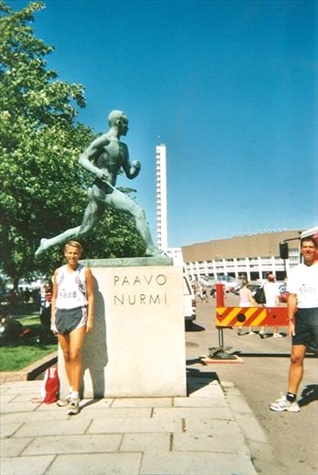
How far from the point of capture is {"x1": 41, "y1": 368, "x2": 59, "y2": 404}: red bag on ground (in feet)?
18.1

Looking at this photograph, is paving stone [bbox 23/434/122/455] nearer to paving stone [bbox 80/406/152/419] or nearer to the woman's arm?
paving stone [bbox 80/406/152/419]

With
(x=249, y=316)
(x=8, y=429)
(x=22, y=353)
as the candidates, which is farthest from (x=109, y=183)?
(x=249, y=316)

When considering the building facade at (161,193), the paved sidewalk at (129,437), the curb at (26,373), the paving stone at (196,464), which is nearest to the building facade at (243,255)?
the building facade at (161,193)

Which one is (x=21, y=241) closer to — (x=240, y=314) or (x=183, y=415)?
(x=240, y=314)

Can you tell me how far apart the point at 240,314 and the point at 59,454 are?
23.1 feet

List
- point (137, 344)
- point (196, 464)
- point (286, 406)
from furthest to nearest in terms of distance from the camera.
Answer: point (137, 344) < point (286, 406) < point (196, 464)

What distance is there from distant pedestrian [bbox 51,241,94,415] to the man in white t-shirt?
230 centimetres

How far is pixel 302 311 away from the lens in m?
5.40

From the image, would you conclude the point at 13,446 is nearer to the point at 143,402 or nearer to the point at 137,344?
the point at 143,402

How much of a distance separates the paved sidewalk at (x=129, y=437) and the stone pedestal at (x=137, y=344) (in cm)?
19

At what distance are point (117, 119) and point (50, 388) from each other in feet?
11.2

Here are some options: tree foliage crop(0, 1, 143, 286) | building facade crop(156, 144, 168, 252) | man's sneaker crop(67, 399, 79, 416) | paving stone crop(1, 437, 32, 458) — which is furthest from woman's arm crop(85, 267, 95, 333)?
building facade crop(156, 144, 168, 252)

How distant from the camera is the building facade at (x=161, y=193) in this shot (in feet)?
186

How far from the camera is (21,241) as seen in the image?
1395 cm
